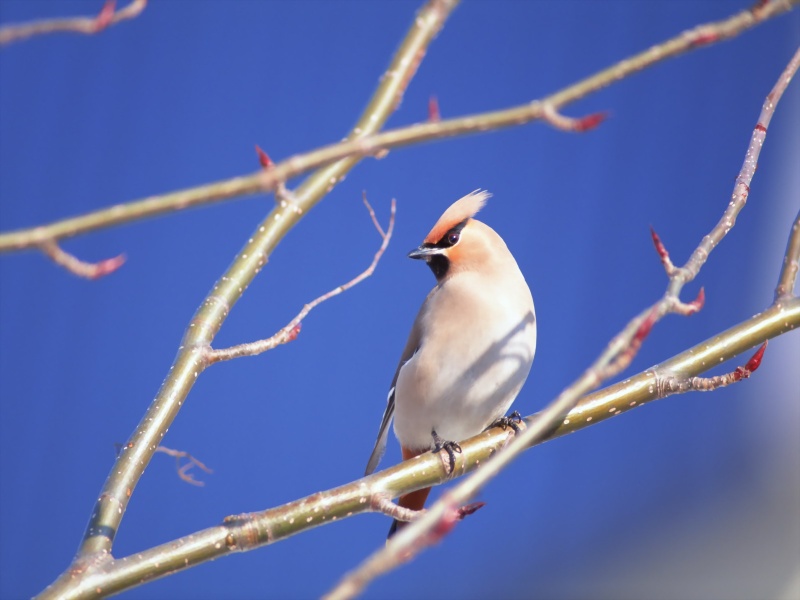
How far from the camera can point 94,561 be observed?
4.62ft

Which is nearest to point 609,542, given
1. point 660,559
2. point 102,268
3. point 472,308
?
point 660,559

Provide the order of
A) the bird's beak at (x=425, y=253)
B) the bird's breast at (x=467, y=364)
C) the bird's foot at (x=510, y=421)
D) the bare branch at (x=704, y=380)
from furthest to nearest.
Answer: the bird's beak at (x=425, y=253)
the bird's breast at (x=467, y=364)
the bird's foot at (x=510, y=421)
the bare branch at (x=704, y=380)

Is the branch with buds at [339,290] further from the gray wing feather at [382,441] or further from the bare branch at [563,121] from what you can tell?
the gray wing feather at [382,441]

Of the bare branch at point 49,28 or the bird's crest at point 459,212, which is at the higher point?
the bird's crest at point 459,212

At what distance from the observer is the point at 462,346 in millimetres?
2490

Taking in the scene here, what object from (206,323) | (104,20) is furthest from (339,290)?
(104,20)

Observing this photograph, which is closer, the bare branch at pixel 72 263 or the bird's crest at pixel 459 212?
the bare branch at pixel 72 263

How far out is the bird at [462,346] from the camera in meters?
2.46

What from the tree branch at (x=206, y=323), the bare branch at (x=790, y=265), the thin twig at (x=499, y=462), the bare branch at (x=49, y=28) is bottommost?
the thin twig at (x=499, y=462)

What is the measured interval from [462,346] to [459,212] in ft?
1.33

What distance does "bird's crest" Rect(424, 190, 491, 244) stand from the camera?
264cm

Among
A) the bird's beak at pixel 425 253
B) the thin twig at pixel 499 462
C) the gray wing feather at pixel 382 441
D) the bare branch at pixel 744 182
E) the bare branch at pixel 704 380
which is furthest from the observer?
the bird's beak at pixel 425 253

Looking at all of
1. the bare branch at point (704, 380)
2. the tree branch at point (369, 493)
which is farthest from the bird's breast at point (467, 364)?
the bare branch at point (704, 380)

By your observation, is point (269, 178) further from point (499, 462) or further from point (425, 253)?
point (425, 253)
